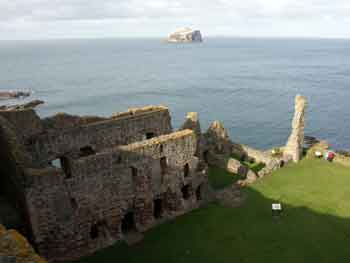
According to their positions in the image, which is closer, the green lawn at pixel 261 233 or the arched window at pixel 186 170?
the green lawn at pixel 261 233

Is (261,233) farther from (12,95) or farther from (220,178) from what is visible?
(12,95)

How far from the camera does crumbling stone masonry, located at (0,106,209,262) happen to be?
18.7m

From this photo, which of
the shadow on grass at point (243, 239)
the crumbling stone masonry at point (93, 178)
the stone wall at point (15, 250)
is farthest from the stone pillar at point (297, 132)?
the stone wall at point (15, 250)

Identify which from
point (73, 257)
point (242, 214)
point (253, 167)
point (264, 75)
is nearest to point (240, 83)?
point (264, 75)

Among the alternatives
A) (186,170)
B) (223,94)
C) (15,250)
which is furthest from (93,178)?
(223,94)

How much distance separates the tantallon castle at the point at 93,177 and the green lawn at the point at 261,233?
148 centimetres

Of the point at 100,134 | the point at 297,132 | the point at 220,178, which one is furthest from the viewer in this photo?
the point at 297,132

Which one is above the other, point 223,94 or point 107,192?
point 107,192

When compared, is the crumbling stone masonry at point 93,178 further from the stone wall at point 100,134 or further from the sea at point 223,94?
the sea at point 223,94

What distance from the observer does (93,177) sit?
65.9ft

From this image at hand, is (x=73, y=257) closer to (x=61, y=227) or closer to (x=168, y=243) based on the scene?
(x=61, y=227)

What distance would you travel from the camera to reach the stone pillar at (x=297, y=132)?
3260cm

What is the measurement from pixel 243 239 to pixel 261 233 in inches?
57.6

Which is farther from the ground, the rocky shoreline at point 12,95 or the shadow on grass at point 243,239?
the rocky shoreline at point 12,95
